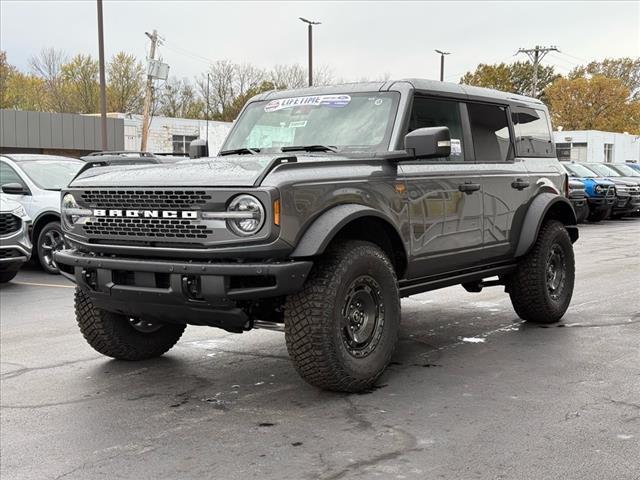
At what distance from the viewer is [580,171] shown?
2394cm

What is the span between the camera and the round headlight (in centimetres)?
454

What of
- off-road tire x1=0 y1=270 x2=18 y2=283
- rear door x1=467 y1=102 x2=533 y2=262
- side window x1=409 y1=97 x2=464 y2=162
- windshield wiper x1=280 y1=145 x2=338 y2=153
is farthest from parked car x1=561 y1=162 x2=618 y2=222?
windshield wiper x1=280 y1=145 x2=338 y2=153

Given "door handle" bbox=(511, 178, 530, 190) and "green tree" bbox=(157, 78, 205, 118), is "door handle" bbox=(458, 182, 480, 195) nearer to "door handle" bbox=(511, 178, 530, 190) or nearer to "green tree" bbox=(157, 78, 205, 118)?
"door handle" bbox=(511, 178, 530, 190)

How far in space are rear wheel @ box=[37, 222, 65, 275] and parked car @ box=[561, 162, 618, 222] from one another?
1553 centimetres

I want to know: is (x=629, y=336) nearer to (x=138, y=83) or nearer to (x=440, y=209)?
(x=440, y=209)

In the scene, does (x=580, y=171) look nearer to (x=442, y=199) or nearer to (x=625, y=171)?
(x=625, y=171)

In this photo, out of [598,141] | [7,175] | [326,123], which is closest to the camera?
[326,123]

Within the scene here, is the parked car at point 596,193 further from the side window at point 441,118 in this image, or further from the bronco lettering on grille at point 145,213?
the bronco lettering on grille at point 145,213

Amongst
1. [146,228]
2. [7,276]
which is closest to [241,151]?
[146,228]

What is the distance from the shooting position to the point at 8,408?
5.02m

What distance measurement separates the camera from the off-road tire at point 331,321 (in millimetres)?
4723

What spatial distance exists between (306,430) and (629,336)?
356cm

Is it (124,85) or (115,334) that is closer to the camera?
(115,334)

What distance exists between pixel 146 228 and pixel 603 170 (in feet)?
74.9
